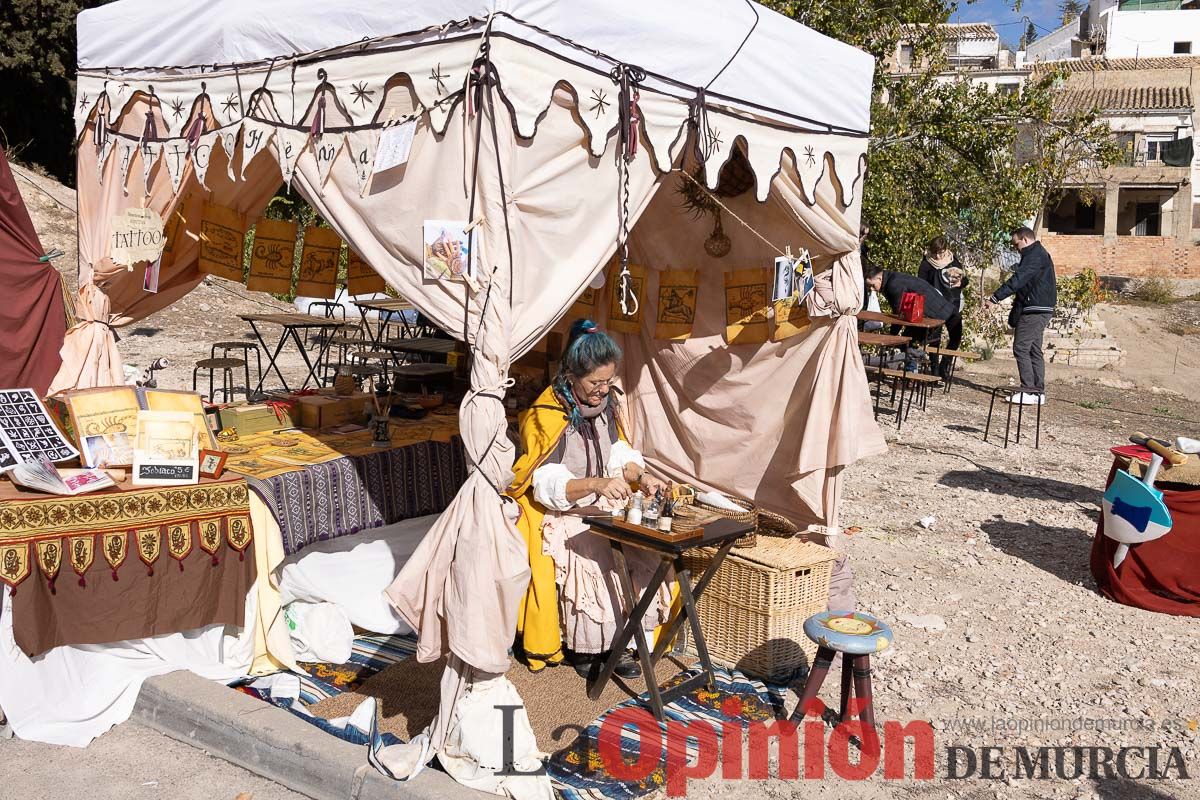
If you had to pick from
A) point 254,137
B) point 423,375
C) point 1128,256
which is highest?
point 1128,256

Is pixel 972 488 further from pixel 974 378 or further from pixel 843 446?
pixel 974 378

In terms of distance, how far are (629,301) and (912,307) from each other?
19.7ft

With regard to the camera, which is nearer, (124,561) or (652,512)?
(124,561)

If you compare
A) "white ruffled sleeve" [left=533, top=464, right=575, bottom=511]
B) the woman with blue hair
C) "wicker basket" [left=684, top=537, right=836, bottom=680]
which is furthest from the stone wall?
"white ruffled sleeve" [left=533, top=464, right=575, bottom=511]

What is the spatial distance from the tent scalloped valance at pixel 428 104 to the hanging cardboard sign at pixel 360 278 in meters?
1.57

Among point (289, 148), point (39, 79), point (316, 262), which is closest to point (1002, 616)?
point (289, 148)

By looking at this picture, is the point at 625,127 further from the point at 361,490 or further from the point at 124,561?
the point at 124,561

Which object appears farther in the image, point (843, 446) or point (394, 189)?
point (843, 446)

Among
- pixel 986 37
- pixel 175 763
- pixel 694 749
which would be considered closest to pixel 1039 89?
pixel 694 749

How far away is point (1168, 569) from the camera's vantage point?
519cm

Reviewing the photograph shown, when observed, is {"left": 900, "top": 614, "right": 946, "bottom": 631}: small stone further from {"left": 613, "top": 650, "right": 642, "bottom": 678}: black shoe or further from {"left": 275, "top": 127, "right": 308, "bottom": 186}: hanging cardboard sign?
{"left": 275, "top": 127, "right": 308, "bottom": 186}: hanging cardboard sign

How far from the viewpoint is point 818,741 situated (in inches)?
148

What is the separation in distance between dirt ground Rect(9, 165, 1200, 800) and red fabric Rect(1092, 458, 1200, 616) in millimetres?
92

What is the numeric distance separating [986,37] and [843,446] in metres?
41.1
